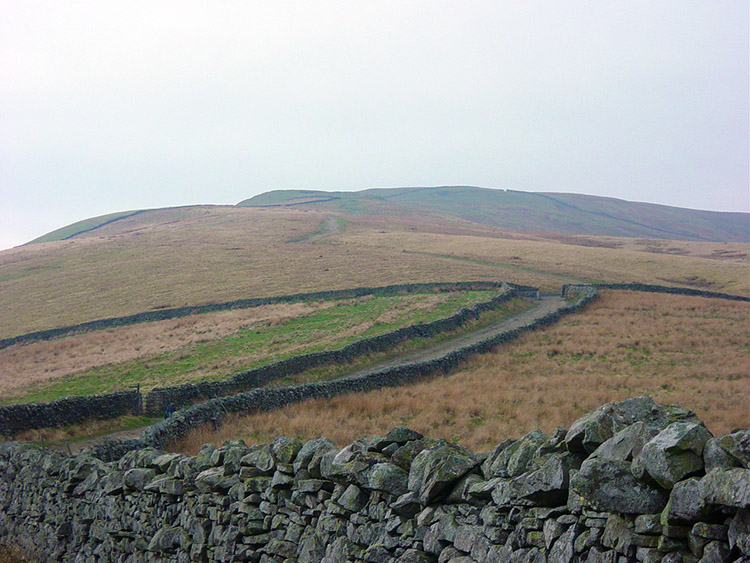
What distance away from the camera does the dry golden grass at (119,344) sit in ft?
117

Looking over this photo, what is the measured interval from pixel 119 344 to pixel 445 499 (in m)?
40.9

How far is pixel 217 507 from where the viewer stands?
855 cm

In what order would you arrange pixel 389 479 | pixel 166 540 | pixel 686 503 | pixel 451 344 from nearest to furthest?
pixel 686 503
pixel 389 479
pixel 166 540
pixel 451 344

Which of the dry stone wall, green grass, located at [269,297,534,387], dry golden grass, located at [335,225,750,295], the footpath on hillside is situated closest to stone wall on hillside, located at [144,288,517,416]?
the dry stone wall

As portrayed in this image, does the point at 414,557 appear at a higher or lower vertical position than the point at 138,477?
higher

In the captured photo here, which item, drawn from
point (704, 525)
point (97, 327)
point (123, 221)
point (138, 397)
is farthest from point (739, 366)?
point (123, 221)

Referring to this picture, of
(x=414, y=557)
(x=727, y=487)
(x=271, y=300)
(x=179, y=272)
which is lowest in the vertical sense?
(x=271, y=300)

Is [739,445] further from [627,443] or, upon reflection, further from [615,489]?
[615,489]

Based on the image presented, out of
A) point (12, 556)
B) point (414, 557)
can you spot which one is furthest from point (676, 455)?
point (12, 556)

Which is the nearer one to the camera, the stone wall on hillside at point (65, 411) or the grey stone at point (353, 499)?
the grey stone at point (353, 499)

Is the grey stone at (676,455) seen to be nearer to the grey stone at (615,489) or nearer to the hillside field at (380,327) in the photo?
the grey stone at (615,489)

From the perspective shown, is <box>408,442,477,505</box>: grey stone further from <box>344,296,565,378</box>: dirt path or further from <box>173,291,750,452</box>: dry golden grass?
<box>344,296,565,378</box>: dirt path

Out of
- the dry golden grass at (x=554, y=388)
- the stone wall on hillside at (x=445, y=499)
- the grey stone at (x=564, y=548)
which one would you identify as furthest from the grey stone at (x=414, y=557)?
the dry golden grass at (x=554, y=388)

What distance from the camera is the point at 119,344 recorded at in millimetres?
42531
